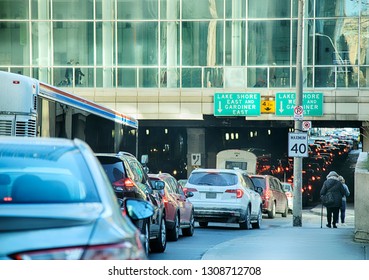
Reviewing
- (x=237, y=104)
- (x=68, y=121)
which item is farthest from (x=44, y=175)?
(x=237, y=104)

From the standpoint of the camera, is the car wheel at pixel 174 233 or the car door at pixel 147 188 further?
the car wheel at pixel 174 233

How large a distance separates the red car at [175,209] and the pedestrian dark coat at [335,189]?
6.32 metres

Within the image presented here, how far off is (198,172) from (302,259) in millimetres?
12527

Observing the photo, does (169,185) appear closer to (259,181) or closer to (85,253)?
(259,181)

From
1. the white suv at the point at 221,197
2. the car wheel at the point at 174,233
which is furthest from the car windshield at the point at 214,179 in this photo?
the car wheel at the point at 174,233

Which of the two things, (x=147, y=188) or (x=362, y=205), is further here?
(x=362, y=205)

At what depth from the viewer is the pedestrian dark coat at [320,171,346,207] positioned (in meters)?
27.3

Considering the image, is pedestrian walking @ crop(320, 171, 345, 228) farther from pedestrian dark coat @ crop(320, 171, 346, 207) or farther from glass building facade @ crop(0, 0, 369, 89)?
glass building facade @ crop(0, 0, 369, 89)

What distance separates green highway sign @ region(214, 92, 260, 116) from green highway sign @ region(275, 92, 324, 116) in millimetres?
997

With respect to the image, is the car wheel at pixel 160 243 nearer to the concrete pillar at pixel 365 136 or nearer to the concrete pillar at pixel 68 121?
the concrete pillar at pixel 68 121

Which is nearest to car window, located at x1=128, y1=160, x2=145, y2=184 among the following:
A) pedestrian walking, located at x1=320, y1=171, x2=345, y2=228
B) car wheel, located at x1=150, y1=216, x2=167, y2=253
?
car wheel, located at x1=150, y1=216, x2=167, y2=253

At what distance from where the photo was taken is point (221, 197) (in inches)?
995

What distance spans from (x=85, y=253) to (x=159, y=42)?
44789 mm

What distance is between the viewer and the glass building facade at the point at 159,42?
4822 cm
